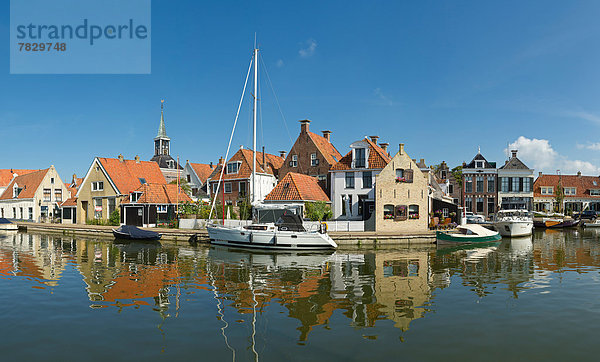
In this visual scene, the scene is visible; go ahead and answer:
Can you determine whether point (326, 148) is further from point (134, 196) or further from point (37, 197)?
point (37, 197)

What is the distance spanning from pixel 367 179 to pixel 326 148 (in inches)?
391

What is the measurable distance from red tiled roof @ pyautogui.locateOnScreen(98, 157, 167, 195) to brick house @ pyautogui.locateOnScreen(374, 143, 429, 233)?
118 feet

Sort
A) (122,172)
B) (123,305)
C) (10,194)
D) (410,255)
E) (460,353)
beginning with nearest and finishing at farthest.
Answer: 1. (460,353)
2. (123,305)
3. (410,255)
4. (122,172)
5. (10,194)

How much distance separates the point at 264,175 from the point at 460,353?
141ft

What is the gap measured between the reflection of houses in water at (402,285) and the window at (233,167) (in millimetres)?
27667

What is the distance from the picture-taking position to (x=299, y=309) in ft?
49.5

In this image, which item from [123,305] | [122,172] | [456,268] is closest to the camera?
[123,305]

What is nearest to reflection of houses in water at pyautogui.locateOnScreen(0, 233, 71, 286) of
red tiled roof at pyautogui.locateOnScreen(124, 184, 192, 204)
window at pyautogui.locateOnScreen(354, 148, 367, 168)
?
red tiled roof at pyautogui.locateOnScreen(124, 184, 192, 204)

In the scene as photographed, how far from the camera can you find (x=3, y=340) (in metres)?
11.9

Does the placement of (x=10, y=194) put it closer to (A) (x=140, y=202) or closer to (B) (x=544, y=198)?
(A) (x=140, y=202)

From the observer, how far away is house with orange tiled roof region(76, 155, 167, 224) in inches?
2181

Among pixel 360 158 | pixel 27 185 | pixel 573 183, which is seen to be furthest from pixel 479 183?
pixel 27 185

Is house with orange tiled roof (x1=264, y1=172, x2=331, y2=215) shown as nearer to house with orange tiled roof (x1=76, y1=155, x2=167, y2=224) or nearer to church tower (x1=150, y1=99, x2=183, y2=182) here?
house with orange tiled roof (x1=76, y1=155, x2=167, y2=224)

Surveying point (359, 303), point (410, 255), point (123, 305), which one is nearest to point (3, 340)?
point (123, 305)
